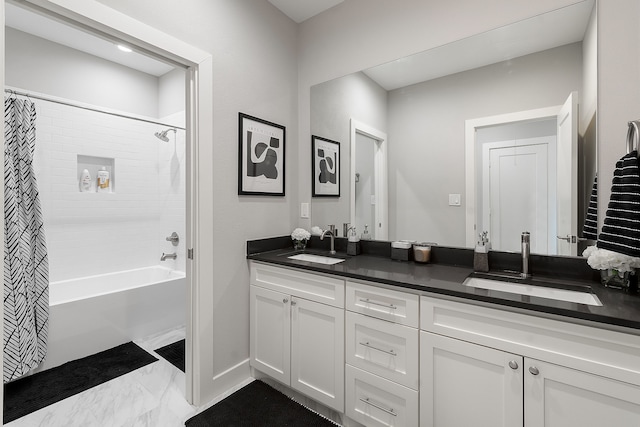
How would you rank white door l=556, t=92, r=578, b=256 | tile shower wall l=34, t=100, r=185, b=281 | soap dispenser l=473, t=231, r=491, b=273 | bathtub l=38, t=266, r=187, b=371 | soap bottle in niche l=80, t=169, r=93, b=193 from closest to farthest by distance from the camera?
white door l=556, t=92, r=578, b=256 < soap dispenser l=473, t=231, r=491, b=273 < bathtub l=38, t=266, r=187, b=371 < tile shower wall l=34, t=100, r=185, b=281 < soap bottle in niche l=80, t=169, r=93, b=193

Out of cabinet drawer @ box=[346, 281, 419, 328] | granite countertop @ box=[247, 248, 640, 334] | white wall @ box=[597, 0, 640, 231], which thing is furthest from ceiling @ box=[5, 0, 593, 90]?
cabinet drawer @ box=[346, 281, 419, 328]

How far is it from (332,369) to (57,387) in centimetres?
177

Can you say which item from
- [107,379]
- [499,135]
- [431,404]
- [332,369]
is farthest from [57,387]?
[499,135]

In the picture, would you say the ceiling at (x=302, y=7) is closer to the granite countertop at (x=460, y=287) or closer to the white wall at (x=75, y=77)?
the granite countertop at (x=460, y=287)

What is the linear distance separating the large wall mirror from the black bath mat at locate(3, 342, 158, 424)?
177 centimetres

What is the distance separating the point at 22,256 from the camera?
2.04m

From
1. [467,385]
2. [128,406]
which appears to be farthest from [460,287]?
[128,406]

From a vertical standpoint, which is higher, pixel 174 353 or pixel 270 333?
pixel 270 333

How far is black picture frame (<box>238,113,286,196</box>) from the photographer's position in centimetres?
197

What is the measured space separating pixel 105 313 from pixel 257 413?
59.9 inches

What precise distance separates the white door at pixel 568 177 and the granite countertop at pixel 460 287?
0.21 meters

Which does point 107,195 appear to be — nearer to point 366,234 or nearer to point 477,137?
point 366,234

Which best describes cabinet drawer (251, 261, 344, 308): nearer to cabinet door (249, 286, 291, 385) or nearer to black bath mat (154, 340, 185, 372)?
cabinet door (249, 286, 291, 385)

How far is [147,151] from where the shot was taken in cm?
331
